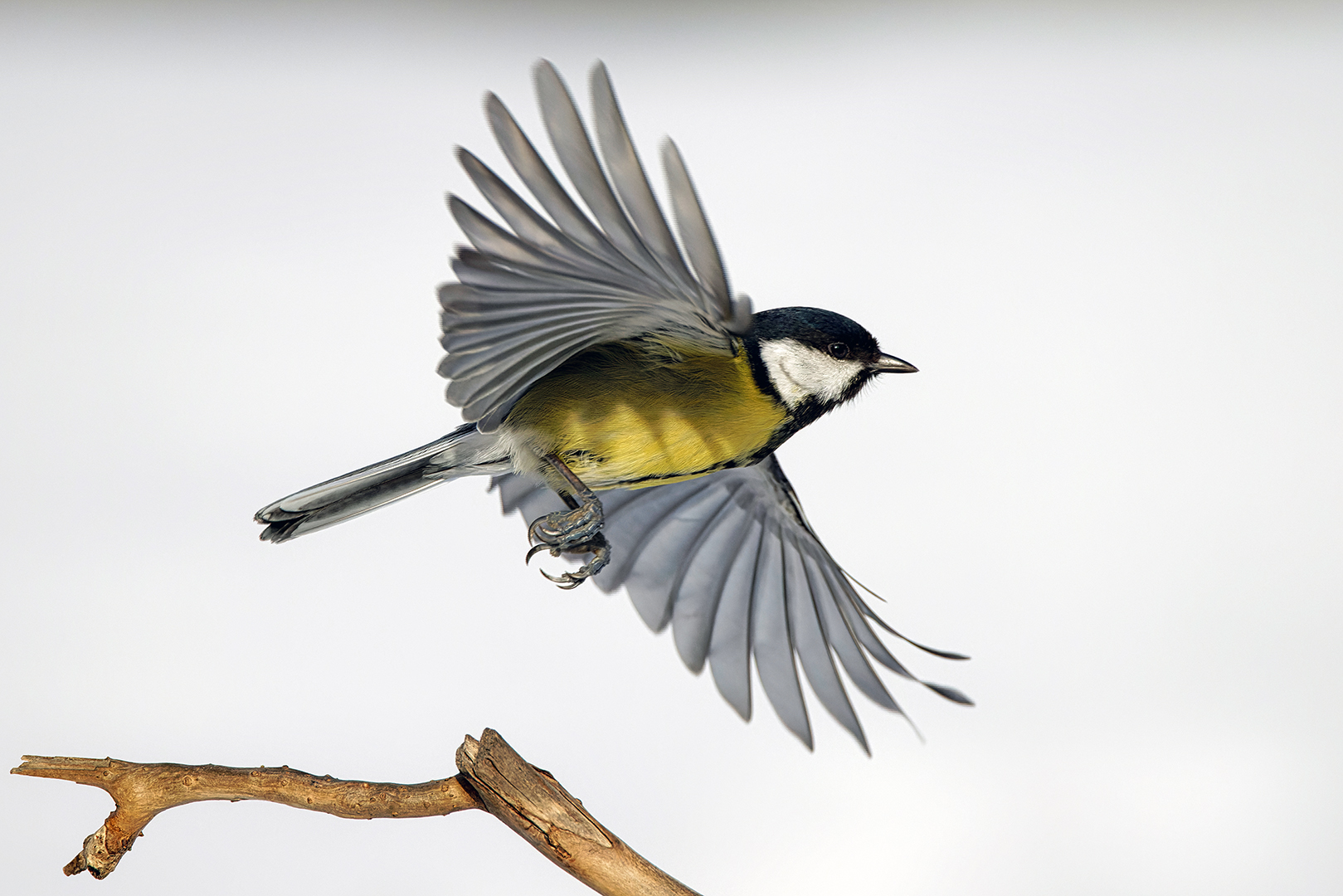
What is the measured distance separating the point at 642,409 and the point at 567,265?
226mm

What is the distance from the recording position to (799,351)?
3.20ft

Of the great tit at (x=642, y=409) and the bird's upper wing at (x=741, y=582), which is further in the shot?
the bird's upper wing at (x=741, y=582)

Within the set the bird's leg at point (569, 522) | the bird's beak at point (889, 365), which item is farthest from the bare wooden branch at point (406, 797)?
the bird's beak at point (889, 365)

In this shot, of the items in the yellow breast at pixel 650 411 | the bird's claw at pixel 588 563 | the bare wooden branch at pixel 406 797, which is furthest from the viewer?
the bird's claw at pixel 588 563

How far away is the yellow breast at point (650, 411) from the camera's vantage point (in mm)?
939

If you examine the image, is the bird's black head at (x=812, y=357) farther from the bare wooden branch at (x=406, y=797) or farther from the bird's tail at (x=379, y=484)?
the bare wooden branch at (x=406, y=797)

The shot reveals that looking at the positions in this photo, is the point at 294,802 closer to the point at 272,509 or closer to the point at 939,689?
the point at 272,509

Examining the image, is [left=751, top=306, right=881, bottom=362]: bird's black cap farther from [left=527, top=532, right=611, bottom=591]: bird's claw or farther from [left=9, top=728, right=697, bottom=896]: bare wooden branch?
[left=9, top=728, right=697, bottom=896]: bare wooden branch

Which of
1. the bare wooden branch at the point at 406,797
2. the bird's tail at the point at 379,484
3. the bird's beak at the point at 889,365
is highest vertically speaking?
the bird's beak at the point at 889,365

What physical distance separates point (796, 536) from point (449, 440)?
44 cm

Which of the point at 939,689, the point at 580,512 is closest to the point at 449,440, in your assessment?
the point at 580,512

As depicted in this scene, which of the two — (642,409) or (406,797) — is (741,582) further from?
(406,797)

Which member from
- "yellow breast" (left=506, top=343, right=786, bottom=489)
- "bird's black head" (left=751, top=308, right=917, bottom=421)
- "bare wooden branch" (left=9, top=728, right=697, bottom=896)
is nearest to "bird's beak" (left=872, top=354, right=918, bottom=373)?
"bird's black head" (left=751, top=308, right=917, bottom=421)

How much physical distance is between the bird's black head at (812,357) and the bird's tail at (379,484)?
0.28 meters
